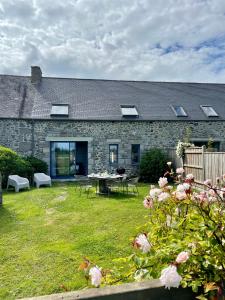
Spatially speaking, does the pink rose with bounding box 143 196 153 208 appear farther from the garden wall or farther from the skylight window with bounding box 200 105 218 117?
the skylight window with bounding box 200 105 218 117

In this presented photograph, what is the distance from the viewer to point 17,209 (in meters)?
8.18

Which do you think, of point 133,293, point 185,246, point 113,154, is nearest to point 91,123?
point 113,154

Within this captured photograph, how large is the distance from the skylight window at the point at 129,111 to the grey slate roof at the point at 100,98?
26cm

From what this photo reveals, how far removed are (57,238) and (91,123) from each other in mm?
10647

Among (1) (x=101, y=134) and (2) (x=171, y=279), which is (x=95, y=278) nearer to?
(2) (x=171, y=279)

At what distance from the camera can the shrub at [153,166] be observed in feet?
48.2

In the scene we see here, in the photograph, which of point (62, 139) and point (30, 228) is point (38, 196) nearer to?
point (30, 228)

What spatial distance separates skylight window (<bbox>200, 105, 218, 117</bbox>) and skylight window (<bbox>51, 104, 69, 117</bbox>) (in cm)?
858

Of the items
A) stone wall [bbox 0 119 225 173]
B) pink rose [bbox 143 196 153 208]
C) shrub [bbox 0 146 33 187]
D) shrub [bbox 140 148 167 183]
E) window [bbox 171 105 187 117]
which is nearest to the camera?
pink rose [bbox 143 196 153 208]

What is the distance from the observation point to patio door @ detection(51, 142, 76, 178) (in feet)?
51.5

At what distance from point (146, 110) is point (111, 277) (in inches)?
599

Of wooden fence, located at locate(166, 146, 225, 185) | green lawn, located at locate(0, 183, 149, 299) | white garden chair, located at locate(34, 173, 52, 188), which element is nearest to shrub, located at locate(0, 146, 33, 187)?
white garden chair, located at locate(34, 173, 52, 188)

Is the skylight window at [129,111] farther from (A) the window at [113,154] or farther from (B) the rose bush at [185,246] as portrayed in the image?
(B) the rose bush at [185,246]

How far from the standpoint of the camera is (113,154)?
16000 millimetres
